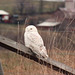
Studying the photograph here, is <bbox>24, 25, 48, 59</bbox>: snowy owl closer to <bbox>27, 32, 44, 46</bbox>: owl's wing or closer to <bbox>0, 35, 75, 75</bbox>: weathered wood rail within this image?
<bbox>27, 32, 44, 46</bbox>: owl's wing

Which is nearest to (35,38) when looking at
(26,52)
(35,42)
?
(35,42)

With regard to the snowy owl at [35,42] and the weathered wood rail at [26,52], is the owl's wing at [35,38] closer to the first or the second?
the snowy owl at [35,42]

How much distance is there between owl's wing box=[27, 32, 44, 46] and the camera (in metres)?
4.47

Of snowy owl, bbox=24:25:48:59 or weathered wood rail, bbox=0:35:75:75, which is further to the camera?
snowy owl, bbox=24:25:48:59

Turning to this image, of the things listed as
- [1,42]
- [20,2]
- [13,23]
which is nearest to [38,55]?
[1,42]

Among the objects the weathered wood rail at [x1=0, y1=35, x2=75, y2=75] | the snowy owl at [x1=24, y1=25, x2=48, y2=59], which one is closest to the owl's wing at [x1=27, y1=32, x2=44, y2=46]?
the snowy owl at [x1=24, y1=25, x2=48, y2=59]

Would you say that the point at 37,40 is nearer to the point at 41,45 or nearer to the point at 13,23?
the point at 41,45

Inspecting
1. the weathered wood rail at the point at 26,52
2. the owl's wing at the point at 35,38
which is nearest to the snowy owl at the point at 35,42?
the owl's wing at the point at 35,38

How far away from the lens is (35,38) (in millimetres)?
4531

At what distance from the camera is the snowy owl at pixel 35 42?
14.6ft

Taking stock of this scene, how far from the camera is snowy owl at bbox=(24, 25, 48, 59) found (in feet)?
14.6

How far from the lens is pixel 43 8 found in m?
54.5

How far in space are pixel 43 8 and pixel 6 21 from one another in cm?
1942

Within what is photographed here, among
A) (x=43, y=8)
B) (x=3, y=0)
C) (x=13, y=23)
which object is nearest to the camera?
(x=13, y=23)
